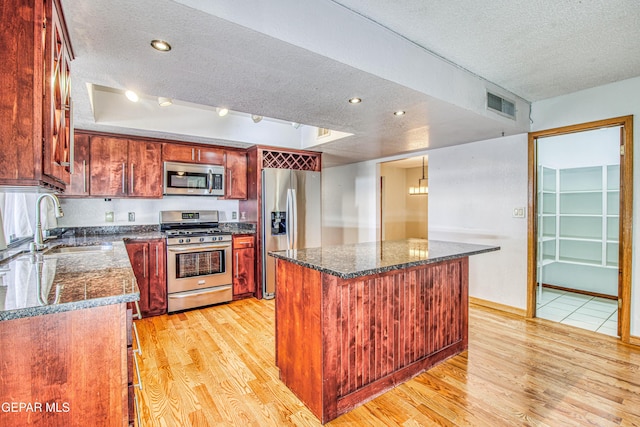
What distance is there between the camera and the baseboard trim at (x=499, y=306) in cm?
337

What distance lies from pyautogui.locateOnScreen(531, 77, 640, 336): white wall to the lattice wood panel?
2861mm

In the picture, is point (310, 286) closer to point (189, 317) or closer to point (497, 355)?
point (497, 355)

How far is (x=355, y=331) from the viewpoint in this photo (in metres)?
1.88

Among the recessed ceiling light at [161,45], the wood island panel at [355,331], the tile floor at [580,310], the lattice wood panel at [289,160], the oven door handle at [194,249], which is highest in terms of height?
the recessed ceiling light at [161,45]

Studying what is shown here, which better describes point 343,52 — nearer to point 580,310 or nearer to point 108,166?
point 108,166

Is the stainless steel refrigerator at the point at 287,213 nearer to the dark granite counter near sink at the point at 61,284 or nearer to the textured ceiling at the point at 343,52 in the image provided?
the textured ceiling at the point at 343,52

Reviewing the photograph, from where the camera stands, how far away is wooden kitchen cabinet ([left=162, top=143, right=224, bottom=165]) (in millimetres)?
3791

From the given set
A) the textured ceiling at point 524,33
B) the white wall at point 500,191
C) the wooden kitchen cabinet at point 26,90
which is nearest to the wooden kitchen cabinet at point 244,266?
the white wall at point 500,191

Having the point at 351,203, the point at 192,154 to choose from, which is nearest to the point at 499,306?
the point at 351,203

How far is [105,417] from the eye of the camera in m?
1.16

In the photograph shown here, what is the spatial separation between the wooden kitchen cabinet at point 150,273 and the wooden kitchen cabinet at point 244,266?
33.4 inches

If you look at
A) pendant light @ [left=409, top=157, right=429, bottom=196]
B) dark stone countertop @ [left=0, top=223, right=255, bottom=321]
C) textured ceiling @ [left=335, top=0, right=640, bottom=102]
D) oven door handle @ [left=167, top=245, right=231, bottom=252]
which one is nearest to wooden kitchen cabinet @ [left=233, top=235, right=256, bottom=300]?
oven door handle @ [left=167, top=245, right=231, bottom=252]

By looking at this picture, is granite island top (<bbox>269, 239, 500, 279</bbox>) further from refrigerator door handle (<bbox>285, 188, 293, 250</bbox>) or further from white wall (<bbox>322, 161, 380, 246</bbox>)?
white wall (<bbox>322, 161, 380, 246</bbox>)

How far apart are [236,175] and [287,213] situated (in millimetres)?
911
